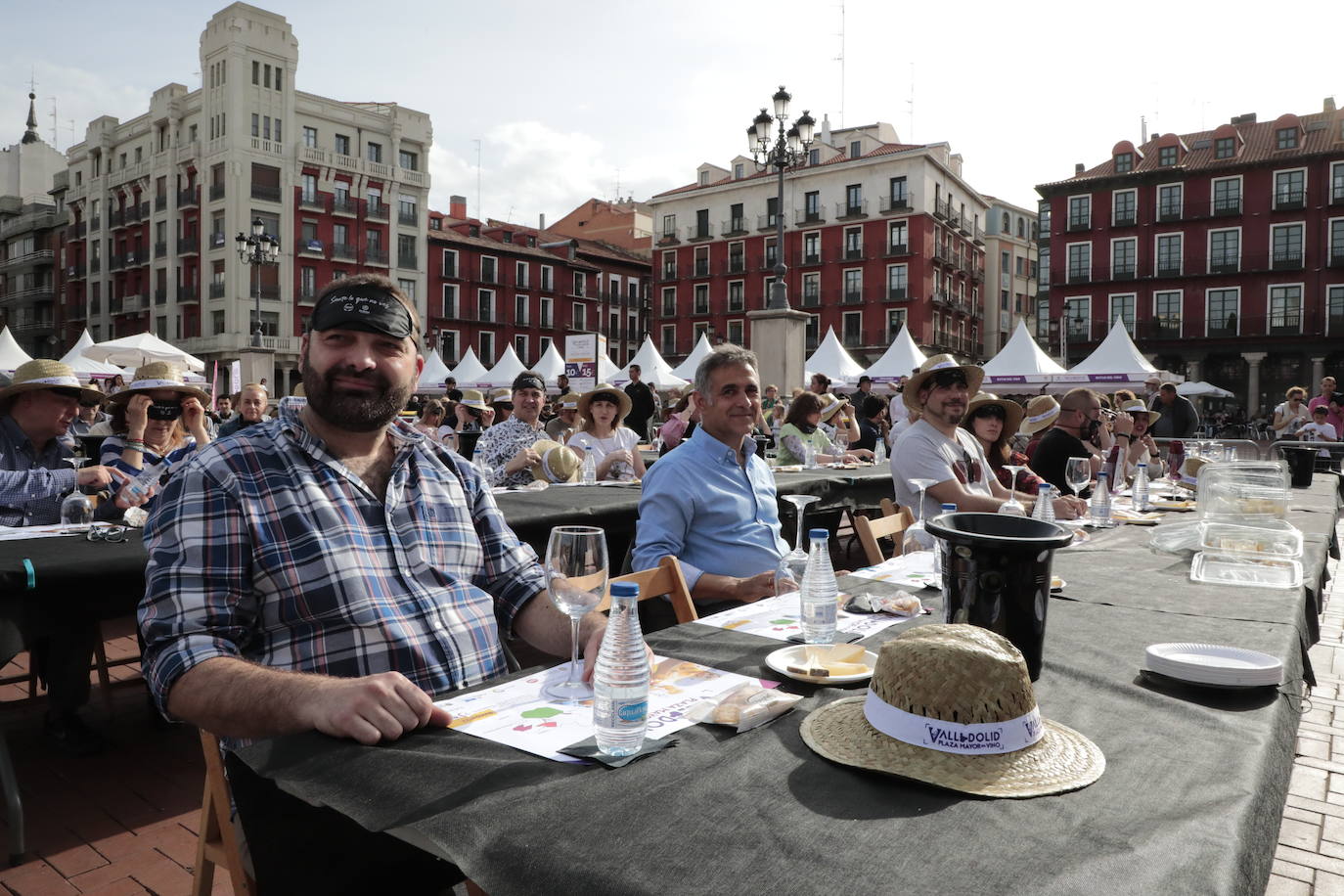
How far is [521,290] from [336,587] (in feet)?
158

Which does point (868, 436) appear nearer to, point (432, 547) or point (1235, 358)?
point (432, 547)

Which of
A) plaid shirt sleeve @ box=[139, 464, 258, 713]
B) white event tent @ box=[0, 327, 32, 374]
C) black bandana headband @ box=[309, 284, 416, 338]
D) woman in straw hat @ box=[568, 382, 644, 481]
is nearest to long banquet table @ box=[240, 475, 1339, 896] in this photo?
plaid shirt sleeve @ box=[139, 464, 258, 713]

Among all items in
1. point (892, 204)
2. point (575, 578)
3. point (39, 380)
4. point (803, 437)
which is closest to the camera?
point (575, 578)

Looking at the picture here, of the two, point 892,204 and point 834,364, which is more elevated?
point 892,204

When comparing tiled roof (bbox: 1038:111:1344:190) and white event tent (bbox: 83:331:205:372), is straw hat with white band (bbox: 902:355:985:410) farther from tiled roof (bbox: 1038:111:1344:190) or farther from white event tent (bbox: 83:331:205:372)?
tiled roof (bbox: 1038:111:1344:190)

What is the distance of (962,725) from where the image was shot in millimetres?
1188

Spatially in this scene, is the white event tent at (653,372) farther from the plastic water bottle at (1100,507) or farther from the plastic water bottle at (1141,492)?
the plastic water bottle at (1100,507)

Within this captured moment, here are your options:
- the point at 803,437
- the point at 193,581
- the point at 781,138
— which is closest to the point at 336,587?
the point at 193,581

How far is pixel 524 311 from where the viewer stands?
48656mm

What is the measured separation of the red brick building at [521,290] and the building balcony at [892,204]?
1681cm

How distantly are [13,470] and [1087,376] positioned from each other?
56.3 feet

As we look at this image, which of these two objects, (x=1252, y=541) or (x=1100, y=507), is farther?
(x=1100, y=507)

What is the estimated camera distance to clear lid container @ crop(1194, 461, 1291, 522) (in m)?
3.48

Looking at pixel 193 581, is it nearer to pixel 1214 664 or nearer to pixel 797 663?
pixel 797 663
